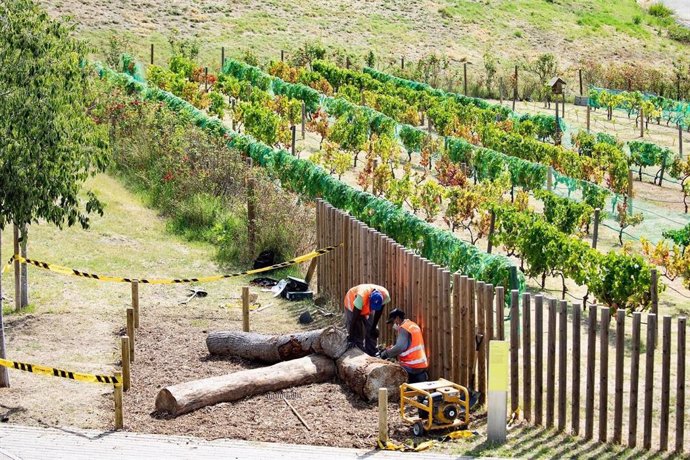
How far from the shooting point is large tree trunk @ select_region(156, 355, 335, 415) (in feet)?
47.3

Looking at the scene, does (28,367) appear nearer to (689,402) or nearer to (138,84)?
(689,402)

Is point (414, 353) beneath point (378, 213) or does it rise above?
beneath

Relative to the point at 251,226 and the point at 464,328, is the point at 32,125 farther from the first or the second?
the point at 251,226

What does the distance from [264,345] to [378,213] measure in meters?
5.67

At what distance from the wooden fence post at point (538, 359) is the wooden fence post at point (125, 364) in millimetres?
4634

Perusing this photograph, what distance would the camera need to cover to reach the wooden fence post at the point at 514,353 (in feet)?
46.3

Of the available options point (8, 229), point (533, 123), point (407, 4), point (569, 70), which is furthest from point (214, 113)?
point (407, 4)

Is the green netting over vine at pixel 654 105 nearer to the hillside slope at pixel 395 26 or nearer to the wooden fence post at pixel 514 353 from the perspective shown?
the hillside slope at pixel 395 26

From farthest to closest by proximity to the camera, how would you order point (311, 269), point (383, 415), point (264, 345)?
point (311, 269), point (264, 345), point (383, 415)

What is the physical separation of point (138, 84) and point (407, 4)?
34.5 meters

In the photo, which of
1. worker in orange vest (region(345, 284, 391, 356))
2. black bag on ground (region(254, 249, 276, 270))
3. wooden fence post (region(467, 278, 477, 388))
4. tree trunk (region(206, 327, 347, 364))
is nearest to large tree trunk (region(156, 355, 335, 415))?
tree trunk (region(206, 327, 347, 364))

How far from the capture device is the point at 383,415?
1325cm

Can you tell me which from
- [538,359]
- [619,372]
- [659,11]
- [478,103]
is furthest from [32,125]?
[659,11]

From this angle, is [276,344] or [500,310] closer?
[500,310]
